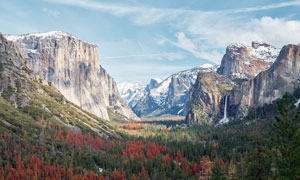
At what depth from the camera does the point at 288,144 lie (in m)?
36.9

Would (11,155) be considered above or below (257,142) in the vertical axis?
below

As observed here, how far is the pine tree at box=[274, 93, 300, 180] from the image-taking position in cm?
3544

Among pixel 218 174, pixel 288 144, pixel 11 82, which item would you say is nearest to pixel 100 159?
pixel 218 174

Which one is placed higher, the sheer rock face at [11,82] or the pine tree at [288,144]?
the sheer rock face at [11,82]

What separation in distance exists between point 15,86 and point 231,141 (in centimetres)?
16474

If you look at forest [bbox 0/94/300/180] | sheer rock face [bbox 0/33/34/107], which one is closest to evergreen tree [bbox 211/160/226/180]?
forest [bbox 0/94/300/180]

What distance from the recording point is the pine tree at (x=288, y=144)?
116 feet

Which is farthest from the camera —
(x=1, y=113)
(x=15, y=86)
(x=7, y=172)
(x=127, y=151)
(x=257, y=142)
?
(x=15, y=86)

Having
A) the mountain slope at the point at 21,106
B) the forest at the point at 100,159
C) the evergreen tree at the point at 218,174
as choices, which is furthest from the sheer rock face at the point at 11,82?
the evergreen tree at the point at 218,174

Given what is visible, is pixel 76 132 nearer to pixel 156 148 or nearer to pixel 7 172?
pixel 156 148

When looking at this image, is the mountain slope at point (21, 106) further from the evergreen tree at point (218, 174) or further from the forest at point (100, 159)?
the evergreen tree at point (218, 174)

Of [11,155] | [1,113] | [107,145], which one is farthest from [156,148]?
[1,113]

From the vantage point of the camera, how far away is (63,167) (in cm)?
10650

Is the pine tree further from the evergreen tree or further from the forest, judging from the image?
the evergreen tree
